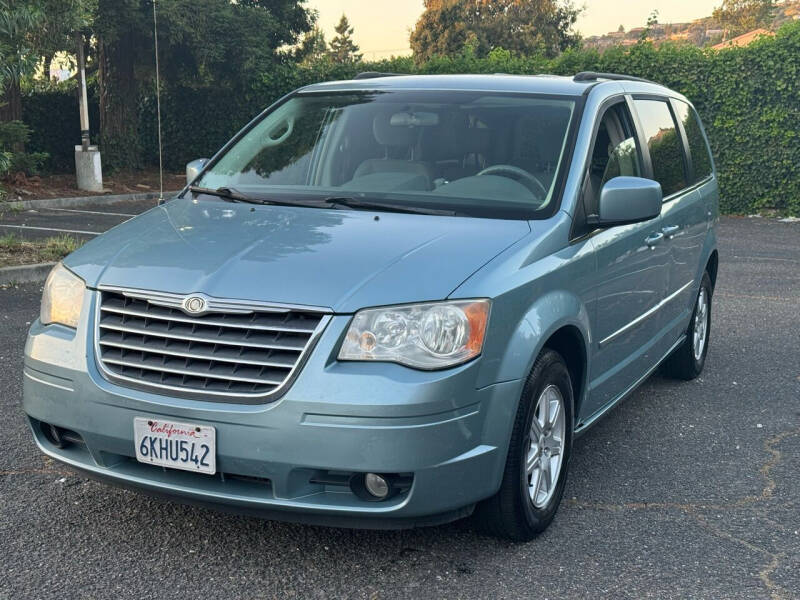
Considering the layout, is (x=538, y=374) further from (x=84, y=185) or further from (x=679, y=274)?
(x=84, y=185)

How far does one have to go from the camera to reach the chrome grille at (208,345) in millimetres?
3232

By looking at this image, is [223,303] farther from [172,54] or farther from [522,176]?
[172,54]

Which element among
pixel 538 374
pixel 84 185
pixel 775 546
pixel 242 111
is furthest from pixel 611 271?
pixel 242 111

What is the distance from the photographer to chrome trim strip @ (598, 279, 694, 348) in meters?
4.43

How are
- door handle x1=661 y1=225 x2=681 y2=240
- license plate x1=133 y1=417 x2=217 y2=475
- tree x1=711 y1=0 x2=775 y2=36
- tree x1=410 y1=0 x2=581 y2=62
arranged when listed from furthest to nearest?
1. tree x1=711 y1=0 x2=775 y2=36
2. tree x1=410 y1=0 x2=581 y2=62
3. door handle x1=661 y1=225 x2=681 y2=240
4. license plate x1=133 y1=417 x2=217 y2=475

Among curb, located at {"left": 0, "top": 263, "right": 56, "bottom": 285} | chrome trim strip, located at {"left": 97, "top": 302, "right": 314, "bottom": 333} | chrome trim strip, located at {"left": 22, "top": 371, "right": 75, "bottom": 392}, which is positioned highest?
chrome trim strip, located at {"left": 97, "top": 302, "right": 314, "bottom": 333}

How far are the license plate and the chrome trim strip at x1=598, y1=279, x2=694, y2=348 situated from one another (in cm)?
187

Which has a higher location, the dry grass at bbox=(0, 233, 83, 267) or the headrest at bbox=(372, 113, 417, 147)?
the headrest at bbox=(372, 113, 417, 147)

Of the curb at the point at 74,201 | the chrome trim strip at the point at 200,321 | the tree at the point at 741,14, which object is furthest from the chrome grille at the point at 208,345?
the tree at the point at 741,14

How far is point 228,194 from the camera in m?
4.52

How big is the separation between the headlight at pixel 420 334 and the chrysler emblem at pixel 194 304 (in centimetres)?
51

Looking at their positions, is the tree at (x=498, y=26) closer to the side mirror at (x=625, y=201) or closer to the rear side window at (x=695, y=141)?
the rear side window at (x=695, y=141)

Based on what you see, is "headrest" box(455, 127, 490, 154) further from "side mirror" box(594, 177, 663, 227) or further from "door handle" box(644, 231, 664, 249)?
"door handle" box(644, 231, 664, 249)

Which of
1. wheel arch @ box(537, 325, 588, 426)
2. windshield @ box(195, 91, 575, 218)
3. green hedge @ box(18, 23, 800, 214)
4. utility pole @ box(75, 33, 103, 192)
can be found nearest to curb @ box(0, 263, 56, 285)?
windshield @ box(195, 91, 575, 218)
